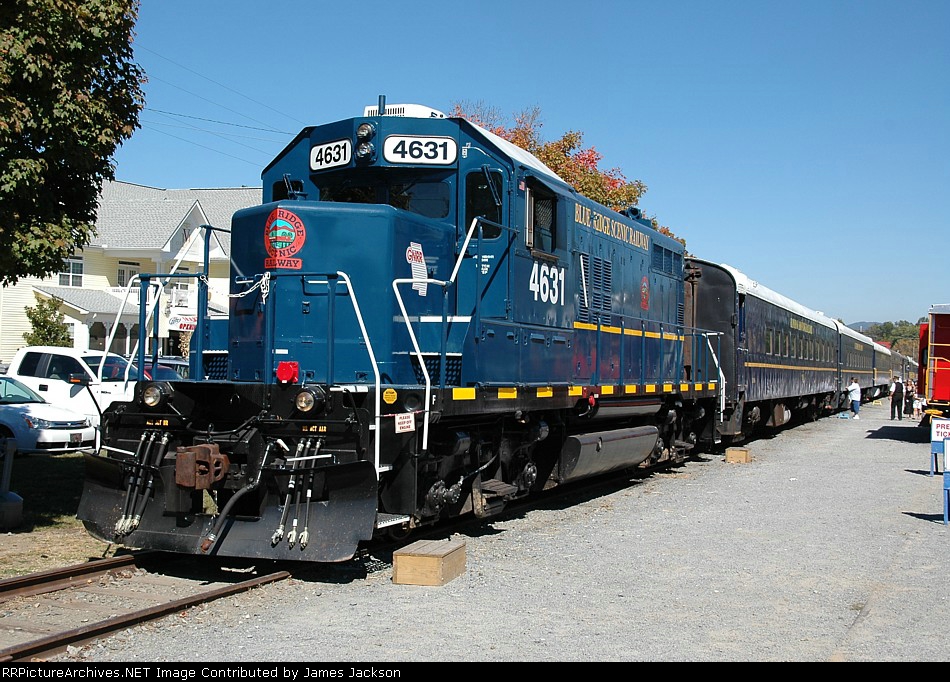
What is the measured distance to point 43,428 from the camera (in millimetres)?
13938

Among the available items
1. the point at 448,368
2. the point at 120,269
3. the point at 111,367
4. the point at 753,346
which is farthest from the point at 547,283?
the point at 120,269

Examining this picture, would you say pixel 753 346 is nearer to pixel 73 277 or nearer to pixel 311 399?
pixel 311 399

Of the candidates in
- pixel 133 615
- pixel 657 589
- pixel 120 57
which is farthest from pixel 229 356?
pixel 657 589

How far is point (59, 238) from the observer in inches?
342

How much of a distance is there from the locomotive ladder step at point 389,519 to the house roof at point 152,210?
93.4 ft

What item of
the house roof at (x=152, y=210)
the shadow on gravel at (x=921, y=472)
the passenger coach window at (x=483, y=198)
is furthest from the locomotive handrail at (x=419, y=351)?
the house roof at (x=152, y=210)

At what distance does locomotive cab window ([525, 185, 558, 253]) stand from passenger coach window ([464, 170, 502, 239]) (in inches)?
18.3

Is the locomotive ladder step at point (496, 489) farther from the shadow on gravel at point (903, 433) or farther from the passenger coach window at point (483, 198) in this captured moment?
the shadow on gravel at point (903, 433)

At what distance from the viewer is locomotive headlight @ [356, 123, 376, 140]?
802 cm

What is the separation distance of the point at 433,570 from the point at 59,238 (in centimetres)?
511

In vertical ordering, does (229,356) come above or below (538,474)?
above

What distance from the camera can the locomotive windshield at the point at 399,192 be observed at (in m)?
8.18

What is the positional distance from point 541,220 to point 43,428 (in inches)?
368

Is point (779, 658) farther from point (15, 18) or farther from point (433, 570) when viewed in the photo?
point (15, 18)
